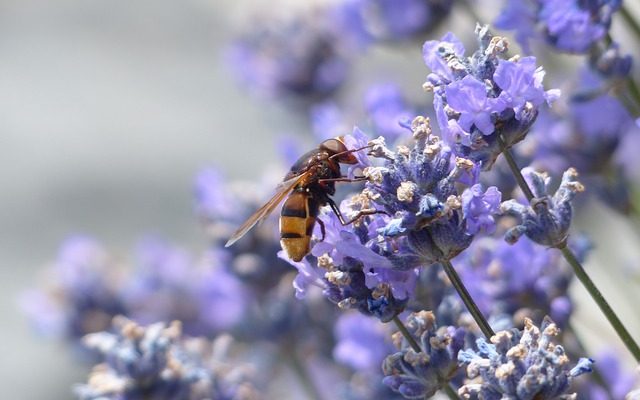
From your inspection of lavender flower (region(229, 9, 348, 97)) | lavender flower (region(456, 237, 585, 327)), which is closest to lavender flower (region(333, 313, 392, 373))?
lavender flower (region(456, 237, 585, 327))

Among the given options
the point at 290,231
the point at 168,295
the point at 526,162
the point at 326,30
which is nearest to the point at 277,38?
the point at 326,30

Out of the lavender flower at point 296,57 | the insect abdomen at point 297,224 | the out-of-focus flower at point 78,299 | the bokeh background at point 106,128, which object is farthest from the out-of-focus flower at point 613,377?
the bokeh background at point 106,128

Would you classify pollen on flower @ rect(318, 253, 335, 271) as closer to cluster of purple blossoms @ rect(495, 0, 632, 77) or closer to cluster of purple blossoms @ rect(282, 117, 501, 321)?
cluster of purple blossoms @ rect(282, 117, 501, 321)

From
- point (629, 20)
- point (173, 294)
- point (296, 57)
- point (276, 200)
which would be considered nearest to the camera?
point (276, 200)

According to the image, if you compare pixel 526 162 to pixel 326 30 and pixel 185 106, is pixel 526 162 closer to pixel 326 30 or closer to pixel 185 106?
pixel 326 30

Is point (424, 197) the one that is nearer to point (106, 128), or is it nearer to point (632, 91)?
point (632, 91)

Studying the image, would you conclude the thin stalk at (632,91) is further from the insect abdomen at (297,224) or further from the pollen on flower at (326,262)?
the pollen on flower at (326,262)

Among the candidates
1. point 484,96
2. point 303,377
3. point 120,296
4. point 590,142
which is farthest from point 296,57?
point 484,96
